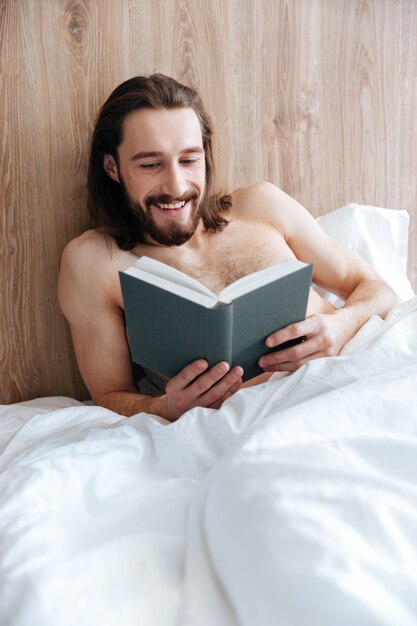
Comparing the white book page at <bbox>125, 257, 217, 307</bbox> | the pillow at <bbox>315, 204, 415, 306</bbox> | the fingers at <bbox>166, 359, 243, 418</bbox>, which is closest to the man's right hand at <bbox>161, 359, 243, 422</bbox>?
the fingers at <bbox>166, 359, 243, 418</bbox>

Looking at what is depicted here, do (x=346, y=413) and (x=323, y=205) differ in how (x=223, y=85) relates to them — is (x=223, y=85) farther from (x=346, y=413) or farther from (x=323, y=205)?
(x=346, y=413)

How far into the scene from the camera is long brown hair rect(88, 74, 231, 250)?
1354mm

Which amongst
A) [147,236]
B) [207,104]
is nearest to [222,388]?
[147,236]

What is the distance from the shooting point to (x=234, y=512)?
747 mm

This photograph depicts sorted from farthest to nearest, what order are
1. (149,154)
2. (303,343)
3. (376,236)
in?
→ (376,236)
(149,154)
(303,343)

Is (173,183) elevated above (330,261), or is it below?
above

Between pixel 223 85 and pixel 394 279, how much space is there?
666 millimetres

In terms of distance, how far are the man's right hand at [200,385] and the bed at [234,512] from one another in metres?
0.04

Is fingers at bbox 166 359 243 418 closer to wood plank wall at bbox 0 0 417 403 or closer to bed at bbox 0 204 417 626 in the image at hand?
bed at bbox 0 204 417 626

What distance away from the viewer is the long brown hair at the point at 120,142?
4.44 ft

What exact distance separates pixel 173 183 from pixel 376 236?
70 centimetres

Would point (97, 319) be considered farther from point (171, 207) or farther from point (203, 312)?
point (203, 312)

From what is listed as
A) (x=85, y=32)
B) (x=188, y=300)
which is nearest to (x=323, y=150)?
(x=85, y=32)

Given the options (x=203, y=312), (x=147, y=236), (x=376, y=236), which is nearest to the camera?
(x=203, y=312)
